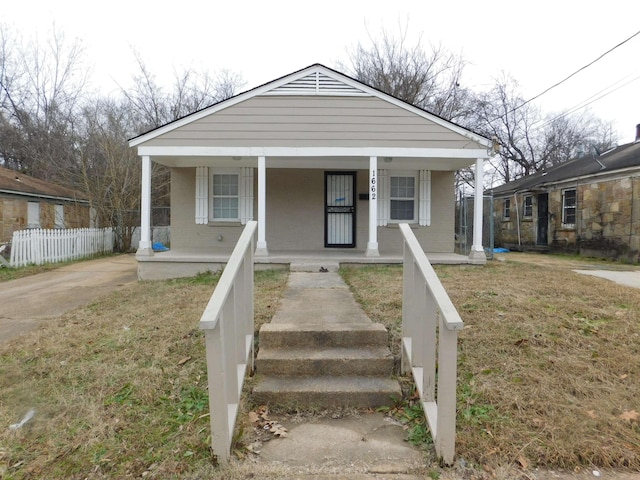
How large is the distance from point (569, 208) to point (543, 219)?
1.69m

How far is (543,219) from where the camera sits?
16.4m

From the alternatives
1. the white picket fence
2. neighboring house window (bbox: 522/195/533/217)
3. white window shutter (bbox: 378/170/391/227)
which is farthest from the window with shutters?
neighboring house window (bbox: 522/195/533/217)

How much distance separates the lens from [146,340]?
3.67 m

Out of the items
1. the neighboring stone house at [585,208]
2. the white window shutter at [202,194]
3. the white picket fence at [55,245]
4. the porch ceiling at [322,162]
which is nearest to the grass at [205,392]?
the porch ceiling at [322,162]

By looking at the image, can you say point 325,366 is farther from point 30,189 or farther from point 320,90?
point 30,189

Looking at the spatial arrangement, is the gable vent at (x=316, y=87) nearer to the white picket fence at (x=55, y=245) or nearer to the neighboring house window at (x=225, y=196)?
the neighboring house window at (x=225, y=196)

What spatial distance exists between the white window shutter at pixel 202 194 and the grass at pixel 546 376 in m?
5.63

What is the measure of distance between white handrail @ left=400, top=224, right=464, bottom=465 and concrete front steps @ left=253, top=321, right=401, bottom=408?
238 mm

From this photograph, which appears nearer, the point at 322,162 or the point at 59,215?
the point at 322,162

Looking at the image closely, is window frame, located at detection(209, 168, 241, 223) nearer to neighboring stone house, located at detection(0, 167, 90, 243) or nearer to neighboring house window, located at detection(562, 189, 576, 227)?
neighboring stone house, located at detection(0, 167, 90, 243)

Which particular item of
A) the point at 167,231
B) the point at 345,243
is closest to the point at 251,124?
the point at 345,243

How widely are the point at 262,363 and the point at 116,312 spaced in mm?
2971


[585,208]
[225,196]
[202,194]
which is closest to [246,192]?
[225,196]

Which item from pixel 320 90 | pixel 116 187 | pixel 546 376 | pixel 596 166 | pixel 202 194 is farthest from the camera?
pixel 116 187
